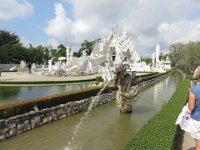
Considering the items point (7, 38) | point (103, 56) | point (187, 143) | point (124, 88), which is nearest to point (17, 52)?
point (7, 38)

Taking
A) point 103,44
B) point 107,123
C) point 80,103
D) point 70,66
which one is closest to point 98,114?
point 80,103

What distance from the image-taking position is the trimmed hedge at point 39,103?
10.4 meters

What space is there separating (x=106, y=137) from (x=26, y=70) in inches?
1798

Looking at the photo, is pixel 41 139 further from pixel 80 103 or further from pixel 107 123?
pixel 80 103

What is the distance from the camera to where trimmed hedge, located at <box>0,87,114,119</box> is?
10.4 meters

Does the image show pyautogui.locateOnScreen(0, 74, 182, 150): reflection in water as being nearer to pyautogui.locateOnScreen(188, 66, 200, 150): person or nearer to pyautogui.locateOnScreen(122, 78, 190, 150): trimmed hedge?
pyautogui.locateOnScreen(122, 78, 190, 150): trimmed hedge

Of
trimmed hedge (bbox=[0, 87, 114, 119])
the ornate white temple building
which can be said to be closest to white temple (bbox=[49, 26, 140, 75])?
the ornate white temple building

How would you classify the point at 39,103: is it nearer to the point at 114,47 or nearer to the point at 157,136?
the point at 157,136

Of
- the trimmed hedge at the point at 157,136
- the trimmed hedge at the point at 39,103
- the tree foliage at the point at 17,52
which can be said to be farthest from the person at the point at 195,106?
the tree foliage at the point at 17,52

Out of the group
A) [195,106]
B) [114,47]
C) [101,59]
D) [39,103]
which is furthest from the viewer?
[114,47]

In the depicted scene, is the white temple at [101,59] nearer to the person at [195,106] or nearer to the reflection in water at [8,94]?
the reflection in water at [8,94]

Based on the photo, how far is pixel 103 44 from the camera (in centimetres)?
7038

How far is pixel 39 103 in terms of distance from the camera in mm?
12320

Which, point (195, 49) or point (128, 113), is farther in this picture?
point (195, 49)
